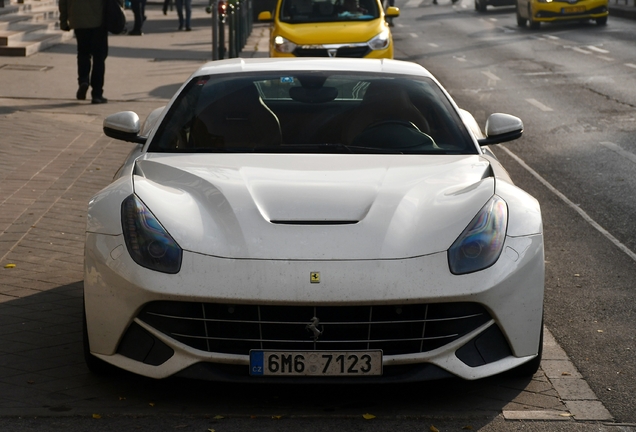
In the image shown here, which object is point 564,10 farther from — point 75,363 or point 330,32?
point 75,363

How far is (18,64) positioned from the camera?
19141mm

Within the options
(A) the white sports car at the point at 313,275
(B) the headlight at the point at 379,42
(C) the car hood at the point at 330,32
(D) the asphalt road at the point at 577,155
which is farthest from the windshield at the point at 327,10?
(A) the white sports car at the point at 313,275

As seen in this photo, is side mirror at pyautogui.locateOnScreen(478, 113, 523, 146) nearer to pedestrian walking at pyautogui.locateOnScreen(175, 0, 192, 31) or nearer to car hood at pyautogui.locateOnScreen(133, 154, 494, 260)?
car hood at pyautogui.locateOnScreen(133, 154, 494, 260)

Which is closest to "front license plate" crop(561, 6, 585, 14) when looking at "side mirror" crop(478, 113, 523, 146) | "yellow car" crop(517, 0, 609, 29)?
"yellow car" crop(517, 0, 609, 29)

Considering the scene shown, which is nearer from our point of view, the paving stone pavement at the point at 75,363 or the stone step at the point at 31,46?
the paving stone pavement at the point at 75,363

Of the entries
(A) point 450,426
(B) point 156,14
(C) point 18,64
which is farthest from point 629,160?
(B) point 156,14

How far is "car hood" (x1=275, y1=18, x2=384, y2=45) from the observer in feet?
51.8

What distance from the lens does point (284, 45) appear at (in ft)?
52.1

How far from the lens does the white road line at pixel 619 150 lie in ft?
37.7

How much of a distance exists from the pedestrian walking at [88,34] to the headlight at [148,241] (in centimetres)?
1010

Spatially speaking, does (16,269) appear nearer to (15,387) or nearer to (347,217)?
(15,387)

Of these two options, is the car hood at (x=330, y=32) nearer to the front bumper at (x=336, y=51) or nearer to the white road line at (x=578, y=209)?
the front bumper at (x=336, y=51)

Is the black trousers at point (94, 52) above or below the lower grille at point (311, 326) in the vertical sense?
below

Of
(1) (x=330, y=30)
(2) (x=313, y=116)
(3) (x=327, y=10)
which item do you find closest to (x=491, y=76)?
(3) (x=327, y=10)
